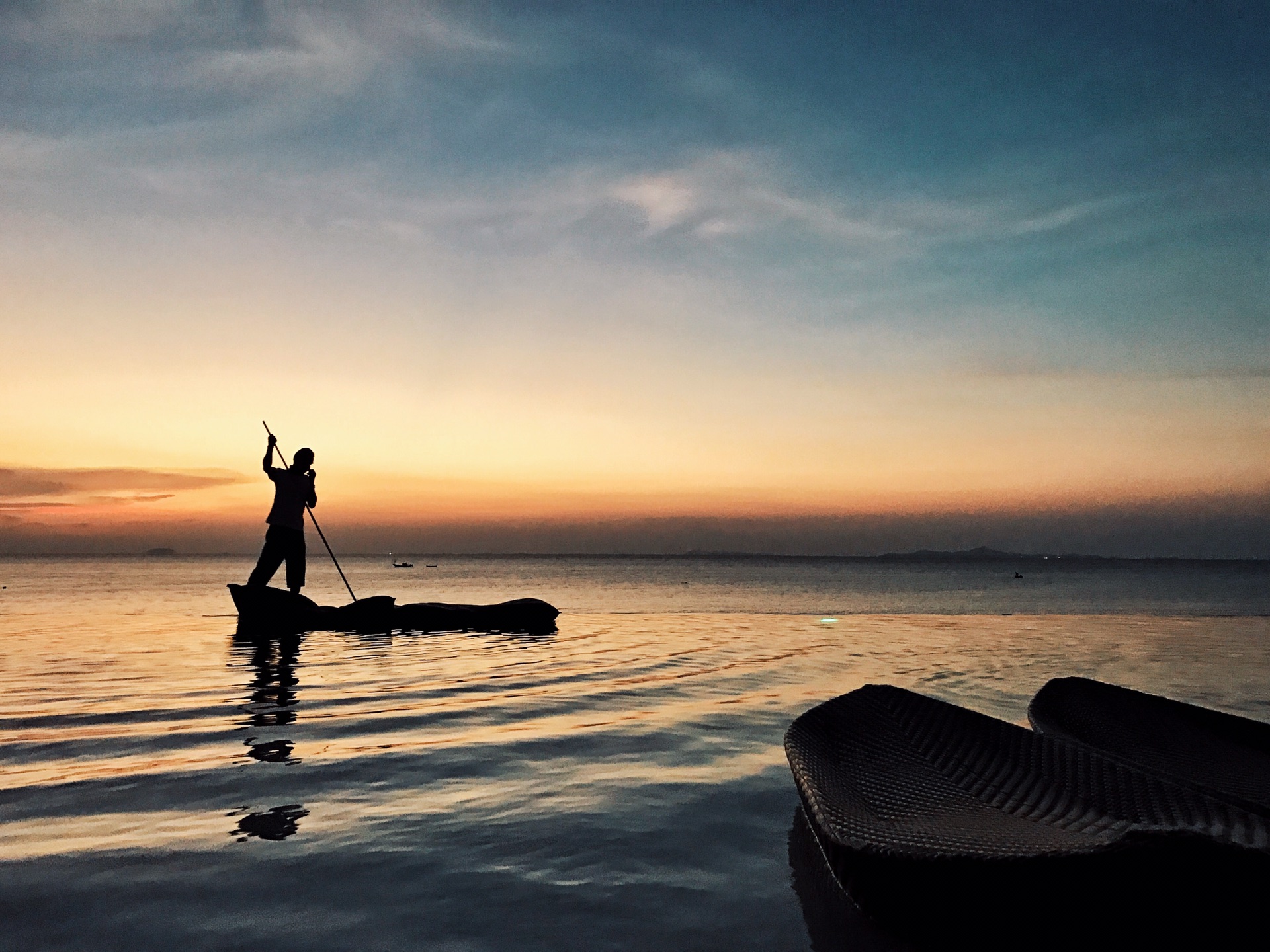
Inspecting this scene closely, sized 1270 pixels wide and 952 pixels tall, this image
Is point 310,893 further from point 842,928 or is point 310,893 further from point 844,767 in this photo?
point 844,767

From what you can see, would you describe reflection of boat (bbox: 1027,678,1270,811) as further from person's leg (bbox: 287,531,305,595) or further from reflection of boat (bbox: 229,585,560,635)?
person's leg (bbox: 287,531,305,595)

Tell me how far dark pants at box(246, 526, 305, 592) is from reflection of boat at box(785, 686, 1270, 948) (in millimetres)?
13342

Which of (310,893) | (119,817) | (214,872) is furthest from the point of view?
(119,817)

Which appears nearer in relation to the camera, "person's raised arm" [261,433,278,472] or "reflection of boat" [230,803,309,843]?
"reflection of boat" [230,803,309,843]

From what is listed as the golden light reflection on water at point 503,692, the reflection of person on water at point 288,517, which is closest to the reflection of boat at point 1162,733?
the golden light reflection on water at point 503,692

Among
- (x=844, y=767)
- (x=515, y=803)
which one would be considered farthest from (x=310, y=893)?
(x=844, y=767)

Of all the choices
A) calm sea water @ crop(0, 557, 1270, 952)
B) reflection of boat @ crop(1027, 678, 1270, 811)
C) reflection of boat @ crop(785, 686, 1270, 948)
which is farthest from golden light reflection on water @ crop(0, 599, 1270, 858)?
reflection of boat @ crop(1027, 678, 1270, 811)

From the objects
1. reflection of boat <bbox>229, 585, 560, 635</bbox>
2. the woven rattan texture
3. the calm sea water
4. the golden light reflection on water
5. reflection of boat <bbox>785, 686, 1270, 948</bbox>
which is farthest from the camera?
reflection of boat <bbox>229, 585, 560, 635</bbox>

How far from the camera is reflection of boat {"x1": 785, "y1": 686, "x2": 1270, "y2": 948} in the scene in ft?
7.59

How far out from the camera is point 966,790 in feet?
12.6

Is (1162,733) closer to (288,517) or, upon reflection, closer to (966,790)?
(966,790)

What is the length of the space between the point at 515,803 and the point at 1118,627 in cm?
1954

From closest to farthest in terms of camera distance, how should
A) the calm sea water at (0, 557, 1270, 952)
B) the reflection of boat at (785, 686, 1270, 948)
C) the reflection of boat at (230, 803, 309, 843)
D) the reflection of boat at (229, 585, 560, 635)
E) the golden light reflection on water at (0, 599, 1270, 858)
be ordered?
the reflection of boat at (785, 686, 1270, 948) → the calm sea water at (0, 557, 1270, 952) → the reflection of boat at (230, 803, 309, 843) → the golden light reflection on water at (0, 599, 1270, 858) → the reflection of boat at (229, 585, 560, 635)

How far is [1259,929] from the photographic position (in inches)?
86.7
